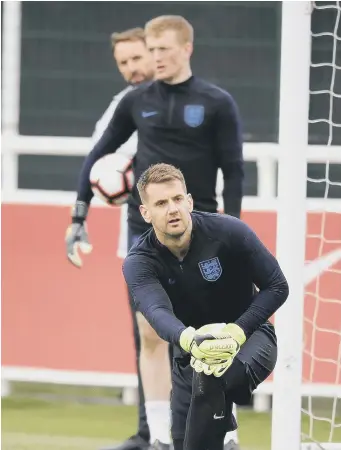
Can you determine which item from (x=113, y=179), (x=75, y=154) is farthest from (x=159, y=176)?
(x=75, y=154)

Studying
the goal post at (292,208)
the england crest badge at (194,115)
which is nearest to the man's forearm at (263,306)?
the goal post at (292,208)

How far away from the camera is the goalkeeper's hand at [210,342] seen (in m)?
4.34

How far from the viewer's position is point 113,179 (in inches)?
229

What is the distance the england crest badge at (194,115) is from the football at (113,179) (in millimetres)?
388

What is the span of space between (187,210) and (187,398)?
0.71 m

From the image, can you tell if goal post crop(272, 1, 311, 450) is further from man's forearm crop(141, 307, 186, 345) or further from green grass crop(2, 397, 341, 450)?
man's forearm crop(141, 307, 186, 345)

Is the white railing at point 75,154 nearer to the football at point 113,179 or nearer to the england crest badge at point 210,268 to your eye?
the football at point 113,179

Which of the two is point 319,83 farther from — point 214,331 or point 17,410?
point 214,331

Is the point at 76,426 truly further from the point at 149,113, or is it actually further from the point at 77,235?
the point at 149,113

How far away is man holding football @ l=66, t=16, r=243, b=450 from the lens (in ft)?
18.5

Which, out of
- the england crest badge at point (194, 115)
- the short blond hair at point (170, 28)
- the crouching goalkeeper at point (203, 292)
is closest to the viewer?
the crouching goalkeeper at point (203, 292)

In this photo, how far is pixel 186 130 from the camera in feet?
18.5

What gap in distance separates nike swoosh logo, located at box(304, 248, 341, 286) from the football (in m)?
1.33

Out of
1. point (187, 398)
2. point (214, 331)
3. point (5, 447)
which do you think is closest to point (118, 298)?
point (5, 447)
